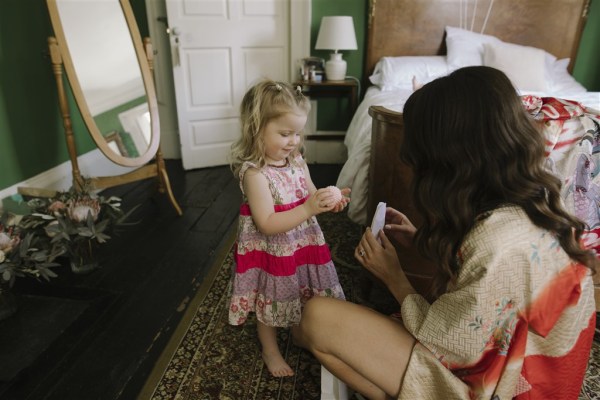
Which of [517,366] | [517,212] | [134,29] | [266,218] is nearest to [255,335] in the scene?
[266,218]

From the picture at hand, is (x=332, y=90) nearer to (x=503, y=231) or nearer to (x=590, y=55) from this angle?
(x=590, y=55)

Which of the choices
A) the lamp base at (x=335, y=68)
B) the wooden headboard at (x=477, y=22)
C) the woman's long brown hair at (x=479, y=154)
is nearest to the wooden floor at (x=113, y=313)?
the woman's long brown hair at (x=479, y=154)

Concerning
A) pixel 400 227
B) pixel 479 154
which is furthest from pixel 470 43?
pixel 479 154

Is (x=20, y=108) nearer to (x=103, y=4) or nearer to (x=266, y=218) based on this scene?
(x=103, y=4)

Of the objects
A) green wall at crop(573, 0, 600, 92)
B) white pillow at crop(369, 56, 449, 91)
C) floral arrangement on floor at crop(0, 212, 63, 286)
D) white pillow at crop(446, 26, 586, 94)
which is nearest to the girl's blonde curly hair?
floral arrangement on floor at crop(0, 212, 63, 286)

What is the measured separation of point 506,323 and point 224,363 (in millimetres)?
A: 1013

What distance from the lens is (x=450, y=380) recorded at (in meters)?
0.88

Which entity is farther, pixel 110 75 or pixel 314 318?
pixel 110 75

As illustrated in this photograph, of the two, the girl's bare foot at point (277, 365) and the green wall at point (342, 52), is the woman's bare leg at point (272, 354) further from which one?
the green wall at point (342, 52)

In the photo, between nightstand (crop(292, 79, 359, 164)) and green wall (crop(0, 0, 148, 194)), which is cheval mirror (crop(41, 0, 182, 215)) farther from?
nightstand (crop(292, 79, 359, 164))

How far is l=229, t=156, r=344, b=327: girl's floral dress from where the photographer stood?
51.5 inches

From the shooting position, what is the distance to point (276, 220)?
122 centimetres

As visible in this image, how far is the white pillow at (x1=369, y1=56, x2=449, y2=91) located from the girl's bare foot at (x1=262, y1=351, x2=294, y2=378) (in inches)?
91.6

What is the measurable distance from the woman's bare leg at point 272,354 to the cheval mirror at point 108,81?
1394mm
